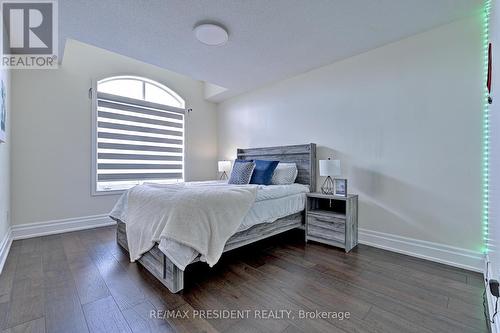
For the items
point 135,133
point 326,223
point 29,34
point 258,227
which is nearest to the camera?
point 258,227

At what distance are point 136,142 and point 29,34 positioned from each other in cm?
184

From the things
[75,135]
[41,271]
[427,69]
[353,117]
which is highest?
[427,69]

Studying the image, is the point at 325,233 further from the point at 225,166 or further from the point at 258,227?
the point at 225,166

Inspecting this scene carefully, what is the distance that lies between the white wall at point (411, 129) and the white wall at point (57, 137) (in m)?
3.42

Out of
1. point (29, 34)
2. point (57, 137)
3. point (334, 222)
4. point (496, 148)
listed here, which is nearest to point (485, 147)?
point (496, 148)

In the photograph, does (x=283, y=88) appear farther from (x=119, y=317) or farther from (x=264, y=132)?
(x=119, y=317)

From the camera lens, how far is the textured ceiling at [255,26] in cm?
199

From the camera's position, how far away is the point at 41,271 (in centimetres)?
199

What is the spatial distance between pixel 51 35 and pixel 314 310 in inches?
150

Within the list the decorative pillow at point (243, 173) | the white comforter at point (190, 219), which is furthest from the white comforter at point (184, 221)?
the decorative pillow at point (243, 173)

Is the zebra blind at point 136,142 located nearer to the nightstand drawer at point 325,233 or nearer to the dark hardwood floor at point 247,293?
the dark hardwood floor at point 247,293

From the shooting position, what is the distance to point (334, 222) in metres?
2.60

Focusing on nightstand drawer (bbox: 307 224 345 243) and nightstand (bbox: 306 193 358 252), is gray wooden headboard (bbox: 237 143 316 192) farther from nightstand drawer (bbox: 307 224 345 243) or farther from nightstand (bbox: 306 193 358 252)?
nightstand drawer (bbox: 307 224 345 243)

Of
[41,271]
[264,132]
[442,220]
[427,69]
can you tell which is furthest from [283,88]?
[41,271]
